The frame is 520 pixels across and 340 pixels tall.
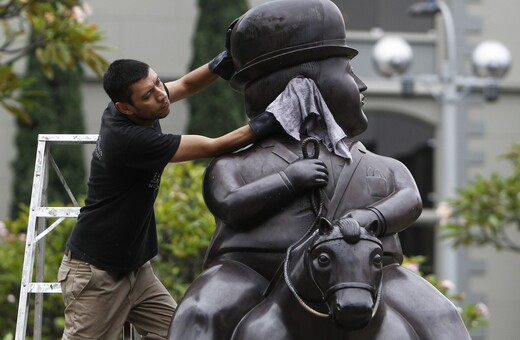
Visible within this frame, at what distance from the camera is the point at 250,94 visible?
456 cm

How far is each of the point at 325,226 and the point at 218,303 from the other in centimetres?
57

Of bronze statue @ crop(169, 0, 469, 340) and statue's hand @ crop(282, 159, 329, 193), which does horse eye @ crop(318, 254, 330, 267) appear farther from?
statue's hand @ crop(282, 159, 329, 193)

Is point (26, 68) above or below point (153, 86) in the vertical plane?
below

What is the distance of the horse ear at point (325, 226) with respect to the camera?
12.5ft

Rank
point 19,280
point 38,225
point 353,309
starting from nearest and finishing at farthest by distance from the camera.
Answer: point 353,309 → point 38,225 → point 19,280

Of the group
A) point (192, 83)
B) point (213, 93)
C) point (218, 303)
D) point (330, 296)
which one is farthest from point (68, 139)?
point (213, 93)

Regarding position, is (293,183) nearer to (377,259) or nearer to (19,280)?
(377,259)

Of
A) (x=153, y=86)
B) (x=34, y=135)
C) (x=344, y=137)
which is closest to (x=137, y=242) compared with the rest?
(x=153, y=86)

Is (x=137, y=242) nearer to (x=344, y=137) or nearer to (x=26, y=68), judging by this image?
(x=344, y=137)

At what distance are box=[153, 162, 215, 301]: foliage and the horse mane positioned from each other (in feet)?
14.9

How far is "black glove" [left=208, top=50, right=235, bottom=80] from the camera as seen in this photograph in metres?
4.72

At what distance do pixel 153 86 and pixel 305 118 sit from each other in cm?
58

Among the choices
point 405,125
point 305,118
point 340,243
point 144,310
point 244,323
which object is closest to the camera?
point 340,243

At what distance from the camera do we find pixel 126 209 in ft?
14.8
